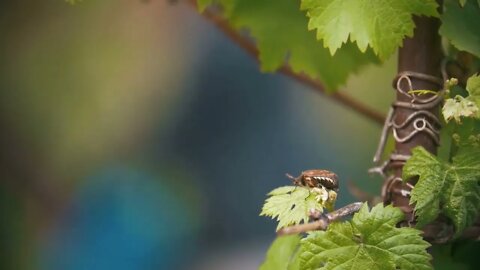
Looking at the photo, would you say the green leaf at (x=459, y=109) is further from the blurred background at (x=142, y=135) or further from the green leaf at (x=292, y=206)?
the blurred background at (x=142, y=135)

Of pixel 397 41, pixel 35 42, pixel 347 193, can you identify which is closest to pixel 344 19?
pixel 397 41

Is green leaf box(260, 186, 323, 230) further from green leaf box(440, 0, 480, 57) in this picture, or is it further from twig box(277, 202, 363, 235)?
green leaf box(440, 0, 480, 57)

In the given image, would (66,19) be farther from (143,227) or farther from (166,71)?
(143,227)

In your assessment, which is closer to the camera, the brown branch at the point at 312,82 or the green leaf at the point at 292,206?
the green leaf at the point at 292,206

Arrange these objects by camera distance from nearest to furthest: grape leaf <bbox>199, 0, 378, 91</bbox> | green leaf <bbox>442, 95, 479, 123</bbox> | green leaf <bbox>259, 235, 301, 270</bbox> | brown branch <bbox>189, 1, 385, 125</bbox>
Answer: green leaf <bbox>442, 95, 479, 123</bbox> < green leaf <bbox>259, 235, 301, 270</bbox> < grape leaf <bbox>199, 0, 378, 91</bbox> < brown branch <bbox>189, 1, 385, 125</bbox>

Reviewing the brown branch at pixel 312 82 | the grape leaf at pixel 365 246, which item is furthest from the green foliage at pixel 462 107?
the brown branch at pixel 312 82

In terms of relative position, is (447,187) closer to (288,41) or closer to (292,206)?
(292,206)

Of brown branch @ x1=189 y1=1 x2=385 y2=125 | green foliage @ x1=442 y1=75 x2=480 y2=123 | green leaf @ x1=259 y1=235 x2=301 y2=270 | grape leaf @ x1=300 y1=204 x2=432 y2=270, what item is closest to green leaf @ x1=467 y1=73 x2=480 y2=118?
green foliage @ x1=442 y1=75 x2=480 y2=123
